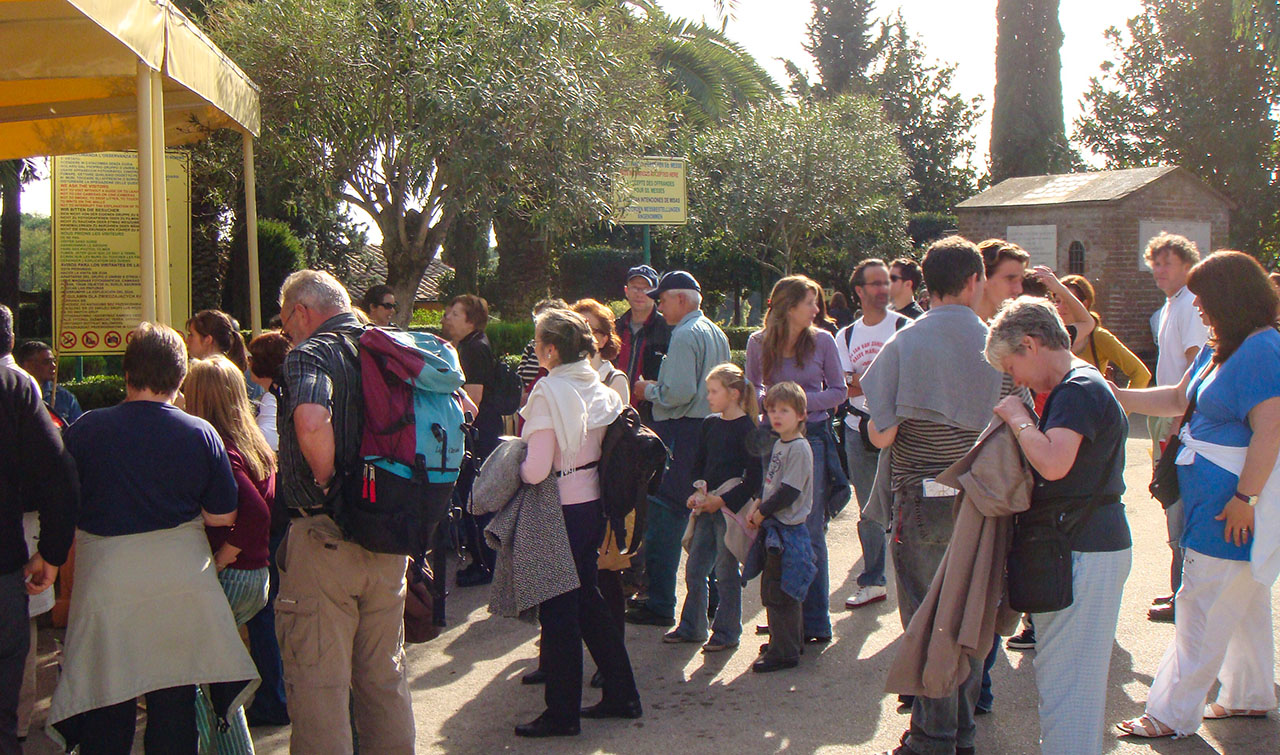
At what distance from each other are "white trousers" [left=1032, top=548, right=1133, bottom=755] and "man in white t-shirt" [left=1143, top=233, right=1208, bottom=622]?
2326 mm

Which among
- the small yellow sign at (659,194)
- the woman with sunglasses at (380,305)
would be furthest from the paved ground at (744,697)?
the small yellow sign at (659,194)

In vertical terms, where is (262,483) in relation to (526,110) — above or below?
below

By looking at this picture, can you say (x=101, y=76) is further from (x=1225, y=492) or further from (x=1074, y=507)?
(x=1225, y=492)

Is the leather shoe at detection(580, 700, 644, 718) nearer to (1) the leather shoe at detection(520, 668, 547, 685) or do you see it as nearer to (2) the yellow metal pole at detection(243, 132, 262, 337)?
(1) the leather shoe at detection(520, 668, 547, 685)

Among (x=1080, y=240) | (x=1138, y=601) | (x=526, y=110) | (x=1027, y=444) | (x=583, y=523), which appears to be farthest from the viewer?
(x=1080, y=240)

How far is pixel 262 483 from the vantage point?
12.8ft

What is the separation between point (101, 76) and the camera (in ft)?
16.8

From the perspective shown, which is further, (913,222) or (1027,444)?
(913,222)

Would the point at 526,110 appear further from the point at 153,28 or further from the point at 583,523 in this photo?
the point at 583,523

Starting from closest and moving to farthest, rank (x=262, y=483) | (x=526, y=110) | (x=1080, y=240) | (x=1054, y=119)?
(x=262, y=483) → (x=526, y=110) → (x=1080, y=240) → (x=1054, y=119)

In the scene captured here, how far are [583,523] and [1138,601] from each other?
3.50 meters

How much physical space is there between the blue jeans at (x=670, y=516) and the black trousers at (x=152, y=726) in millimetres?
2814

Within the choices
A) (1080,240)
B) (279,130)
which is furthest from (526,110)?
(1080,240)

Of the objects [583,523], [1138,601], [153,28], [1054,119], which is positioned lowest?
[1138,601]
